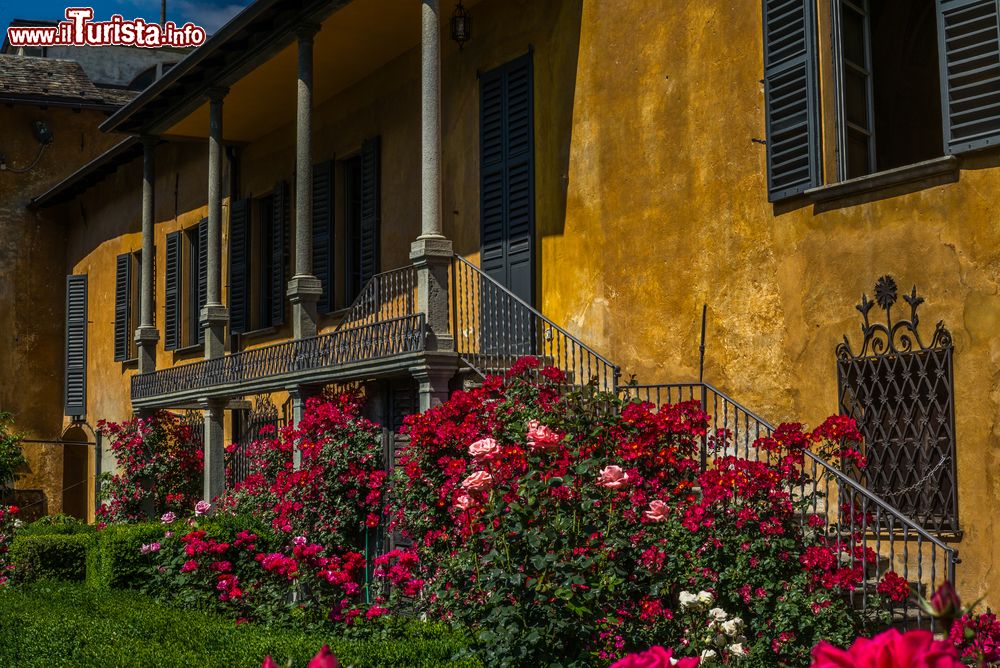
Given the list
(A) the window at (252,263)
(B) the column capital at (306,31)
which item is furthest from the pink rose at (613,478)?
(A) the window at (252,263)

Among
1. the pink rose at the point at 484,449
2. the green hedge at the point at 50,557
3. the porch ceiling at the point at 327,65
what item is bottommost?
the green hedge at the point at 50,557

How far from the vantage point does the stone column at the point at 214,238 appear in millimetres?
15594

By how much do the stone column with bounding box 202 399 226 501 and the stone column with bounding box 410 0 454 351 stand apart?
18.4 feet

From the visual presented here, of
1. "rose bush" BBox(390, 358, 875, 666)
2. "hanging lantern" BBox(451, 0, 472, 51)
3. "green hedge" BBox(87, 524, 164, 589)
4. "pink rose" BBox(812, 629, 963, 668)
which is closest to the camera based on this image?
"pink rose" BBox(812, 629, 963, 668)

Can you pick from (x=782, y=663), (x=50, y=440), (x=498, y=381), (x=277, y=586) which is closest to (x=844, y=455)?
(x=782, y=663)

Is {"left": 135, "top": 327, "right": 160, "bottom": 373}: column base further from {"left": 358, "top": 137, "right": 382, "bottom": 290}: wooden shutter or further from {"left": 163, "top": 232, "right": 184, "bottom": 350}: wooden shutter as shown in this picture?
{"left": 358, "top": 137, "right": 382, "bottom": 290}: wooden shutter

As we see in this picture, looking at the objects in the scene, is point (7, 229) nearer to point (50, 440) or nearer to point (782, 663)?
point (50, 440)

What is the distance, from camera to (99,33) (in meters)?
28.5

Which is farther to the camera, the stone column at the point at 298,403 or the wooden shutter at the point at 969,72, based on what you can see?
the stone column at the point at 298,403

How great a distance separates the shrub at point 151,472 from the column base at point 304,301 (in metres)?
5.08

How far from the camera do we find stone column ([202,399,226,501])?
50.9 ft

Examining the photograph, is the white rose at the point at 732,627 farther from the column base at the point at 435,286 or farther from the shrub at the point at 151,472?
the shrub at the point at 151,472

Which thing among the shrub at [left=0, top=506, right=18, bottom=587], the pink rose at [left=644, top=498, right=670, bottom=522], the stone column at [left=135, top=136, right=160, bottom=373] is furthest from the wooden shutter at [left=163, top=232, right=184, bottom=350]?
the pink rose at [left=644, top=498, right=670, bottom=522]

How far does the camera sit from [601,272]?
10.9 meters
